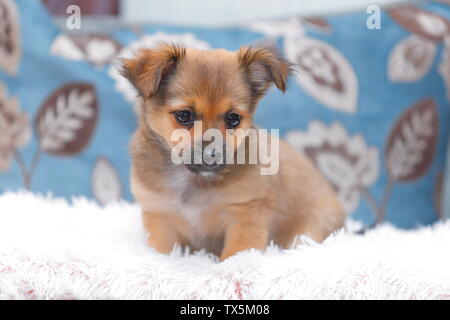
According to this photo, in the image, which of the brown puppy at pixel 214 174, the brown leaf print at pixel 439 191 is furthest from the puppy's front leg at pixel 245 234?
the brown leaf print at pixel 439 191

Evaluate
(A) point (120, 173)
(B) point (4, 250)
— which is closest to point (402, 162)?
(A) point (120, 173)

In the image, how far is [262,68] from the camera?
173cm

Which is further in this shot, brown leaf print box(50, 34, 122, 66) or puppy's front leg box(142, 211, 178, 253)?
brown leaf print box(50, 34, 122, 66)

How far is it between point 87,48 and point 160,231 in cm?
128

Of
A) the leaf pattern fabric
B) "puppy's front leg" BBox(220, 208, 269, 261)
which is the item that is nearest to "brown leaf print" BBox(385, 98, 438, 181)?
the leaf pattern fabric

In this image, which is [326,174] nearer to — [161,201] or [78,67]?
[161,201]

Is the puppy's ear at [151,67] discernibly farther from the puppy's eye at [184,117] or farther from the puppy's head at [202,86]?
the puppy's eye at [184,117]

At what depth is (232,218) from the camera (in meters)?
1.87

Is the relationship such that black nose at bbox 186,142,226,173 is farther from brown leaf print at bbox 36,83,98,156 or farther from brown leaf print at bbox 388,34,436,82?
brown leaf print at bbox 388,34,436,82

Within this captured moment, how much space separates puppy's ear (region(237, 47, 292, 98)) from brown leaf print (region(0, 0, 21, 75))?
1.48 metres

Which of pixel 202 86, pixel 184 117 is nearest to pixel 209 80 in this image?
pixel 202 86

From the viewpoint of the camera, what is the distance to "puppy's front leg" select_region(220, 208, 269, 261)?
1.82 m

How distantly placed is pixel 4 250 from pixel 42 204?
680mm

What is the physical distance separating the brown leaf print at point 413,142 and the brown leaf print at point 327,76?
27 cm
